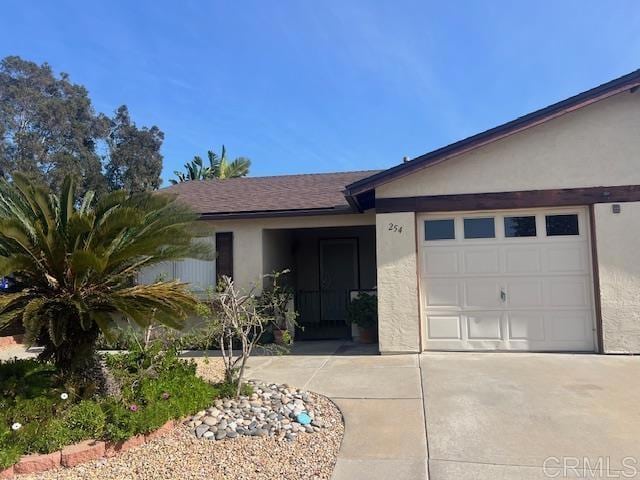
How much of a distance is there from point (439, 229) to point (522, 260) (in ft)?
5.31

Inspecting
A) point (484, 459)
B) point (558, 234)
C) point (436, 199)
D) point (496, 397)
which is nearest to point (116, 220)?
point (484, 459)

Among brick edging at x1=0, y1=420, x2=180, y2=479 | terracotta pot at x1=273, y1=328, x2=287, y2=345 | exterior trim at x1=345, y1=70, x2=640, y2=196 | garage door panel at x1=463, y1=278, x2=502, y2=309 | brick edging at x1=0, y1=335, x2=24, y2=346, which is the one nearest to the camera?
brick edging at x1=0, y1=420, x2=180, y2=479

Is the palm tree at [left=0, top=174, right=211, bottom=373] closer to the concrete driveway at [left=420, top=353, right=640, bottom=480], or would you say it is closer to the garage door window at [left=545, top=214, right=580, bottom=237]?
the concrete driveway at [left=420, top=353, right=640, bottom=480]

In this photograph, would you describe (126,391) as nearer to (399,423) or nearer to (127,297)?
(127,297)

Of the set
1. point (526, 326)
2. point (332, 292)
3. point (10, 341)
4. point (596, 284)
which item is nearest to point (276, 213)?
point (332, 292)

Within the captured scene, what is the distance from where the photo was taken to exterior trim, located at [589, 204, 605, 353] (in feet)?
28.6

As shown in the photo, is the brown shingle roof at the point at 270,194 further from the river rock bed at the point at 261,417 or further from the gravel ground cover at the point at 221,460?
the gravel ground cover at the point at 221,460

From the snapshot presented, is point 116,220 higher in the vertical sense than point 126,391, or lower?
higher

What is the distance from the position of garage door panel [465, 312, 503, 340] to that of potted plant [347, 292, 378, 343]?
218cm

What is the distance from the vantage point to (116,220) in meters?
5.27

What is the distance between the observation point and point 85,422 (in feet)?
15.5

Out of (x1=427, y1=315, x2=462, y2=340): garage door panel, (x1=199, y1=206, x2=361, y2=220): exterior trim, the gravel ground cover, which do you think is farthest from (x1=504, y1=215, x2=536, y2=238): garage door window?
the gravel ground cover

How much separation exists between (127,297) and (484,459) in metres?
4.03

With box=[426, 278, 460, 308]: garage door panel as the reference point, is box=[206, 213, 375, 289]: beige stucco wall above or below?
above
